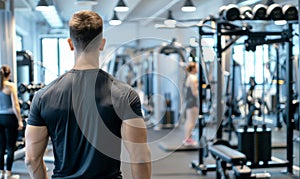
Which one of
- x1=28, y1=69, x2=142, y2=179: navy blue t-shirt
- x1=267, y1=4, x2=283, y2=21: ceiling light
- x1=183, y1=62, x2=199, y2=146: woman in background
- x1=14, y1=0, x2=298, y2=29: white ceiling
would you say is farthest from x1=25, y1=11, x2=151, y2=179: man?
x1=14, y1=0, x2=298, y2=29: white ceiling

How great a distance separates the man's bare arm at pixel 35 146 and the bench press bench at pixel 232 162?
2801 millimetres

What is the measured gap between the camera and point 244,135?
514cm

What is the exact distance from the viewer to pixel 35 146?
151 centimetres

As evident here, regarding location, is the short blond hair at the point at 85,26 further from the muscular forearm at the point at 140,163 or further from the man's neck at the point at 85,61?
the muscular forearm at the point at 140,163

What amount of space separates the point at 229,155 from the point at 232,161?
12 cm

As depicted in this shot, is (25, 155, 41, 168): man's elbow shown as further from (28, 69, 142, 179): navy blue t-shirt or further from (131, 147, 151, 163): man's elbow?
(131, 147, 151, 163): man's elbow

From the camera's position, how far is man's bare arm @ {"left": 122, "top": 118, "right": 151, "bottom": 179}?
1469mm

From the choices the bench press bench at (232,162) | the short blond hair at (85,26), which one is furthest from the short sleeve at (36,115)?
the bench press bench at (232,162)

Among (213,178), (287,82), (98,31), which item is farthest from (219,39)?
(98,31)

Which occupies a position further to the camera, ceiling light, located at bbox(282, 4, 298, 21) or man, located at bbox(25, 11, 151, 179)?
ceiling light, located at bbox(282, 4, 298, 21)

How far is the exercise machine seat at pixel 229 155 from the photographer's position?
4062 mm

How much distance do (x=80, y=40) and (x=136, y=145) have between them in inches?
16.5

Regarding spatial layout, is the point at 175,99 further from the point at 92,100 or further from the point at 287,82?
the point at 92,100

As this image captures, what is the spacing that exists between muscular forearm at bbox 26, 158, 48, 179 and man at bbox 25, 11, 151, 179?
0.19ft
